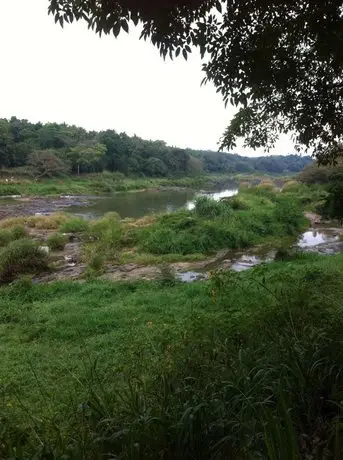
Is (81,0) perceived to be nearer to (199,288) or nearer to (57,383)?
(57,383)

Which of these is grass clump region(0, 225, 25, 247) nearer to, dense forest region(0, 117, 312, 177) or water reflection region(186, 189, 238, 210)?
water reflection region(186, 189, 238, 210)

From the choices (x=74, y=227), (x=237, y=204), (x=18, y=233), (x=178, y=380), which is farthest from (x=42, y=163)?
(x=178, y=380)

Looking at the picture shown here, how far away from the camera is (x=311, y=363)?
285cm

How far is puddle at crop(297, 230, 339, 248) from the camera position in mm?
16484

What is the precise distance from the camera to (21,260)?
11.5m

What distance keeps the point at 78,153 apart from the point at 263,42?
2243 inches

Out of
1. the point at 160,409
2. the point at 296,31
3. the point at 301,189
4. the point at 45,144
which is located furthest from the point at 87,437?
the point at 45,144

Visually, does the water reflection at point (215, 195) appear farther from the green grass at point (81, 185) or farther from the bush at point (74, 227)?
the green grass at point (81, 185)

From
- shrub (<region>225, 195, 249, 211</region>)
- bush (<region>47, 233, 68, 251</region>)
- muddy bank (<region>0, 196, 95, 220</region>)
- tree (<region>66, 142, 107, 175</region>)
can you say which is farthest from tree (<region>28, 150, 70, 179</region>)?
bush (<region>47, 233, 68, 251</region>)

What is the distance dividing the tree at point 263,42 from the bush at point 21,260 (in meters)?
8.98

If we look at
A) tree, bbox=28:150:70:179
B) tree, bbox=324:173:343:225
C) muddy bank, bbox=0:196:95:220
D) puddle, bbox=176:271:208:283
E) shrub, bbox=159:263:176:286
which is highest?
tree, bbox=28:150:70:179

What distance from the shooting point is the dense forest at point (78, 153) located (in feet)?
168

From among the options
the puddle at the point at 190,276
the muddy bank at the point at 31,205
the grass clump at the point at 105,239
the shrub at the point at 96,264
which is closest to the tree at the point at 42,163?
the muddy bank at the point at 31,205

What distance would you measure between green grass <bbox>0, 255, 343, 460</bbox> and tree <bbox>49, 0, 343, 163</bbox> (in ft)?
8.15
